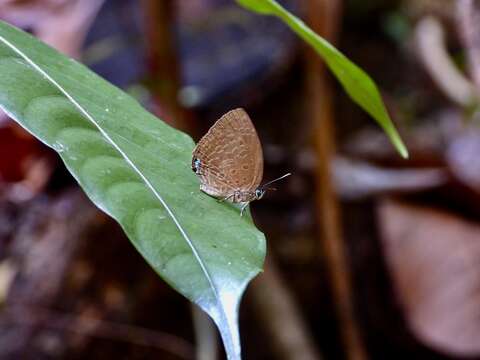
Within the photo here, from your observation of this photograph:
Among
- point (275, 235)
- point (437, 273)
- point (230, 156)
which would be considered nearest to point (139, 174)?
point (230, 156)

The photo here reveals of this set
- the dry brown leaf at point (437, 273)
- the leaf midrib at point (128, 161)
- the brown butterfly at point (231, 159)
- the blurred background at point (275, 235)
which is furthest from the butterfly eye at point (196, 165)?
the dry brown leaf at point (437, 273)

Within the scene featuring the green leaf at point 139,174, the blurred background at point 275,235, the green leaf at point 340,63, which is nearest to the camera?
the green leaf at point 139,174

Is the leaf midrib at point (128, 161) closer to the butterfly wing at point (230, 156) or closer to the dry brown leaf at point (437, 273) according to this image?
the butterfly wing at point (230, 156)

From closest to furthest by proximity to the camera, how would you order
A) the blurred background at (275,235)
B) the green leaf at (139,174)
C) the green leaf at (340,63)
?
the green leaf at (139,174), the green leaf at (340,63), the blurred background at (275,235)

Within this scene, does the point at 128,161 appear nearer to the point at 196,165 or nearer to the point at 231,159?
the point at 196,165

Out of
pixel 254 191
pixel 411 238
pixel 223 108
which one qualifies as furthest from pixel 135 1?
pixel 254 191

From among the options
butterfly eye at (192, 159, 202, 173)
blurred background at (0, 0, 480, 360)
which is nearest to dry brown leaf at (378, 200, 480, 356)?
blurred background at (0, 0, 480, 360)

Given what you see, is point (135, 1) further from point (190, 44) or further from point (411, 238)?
point (411, 238)

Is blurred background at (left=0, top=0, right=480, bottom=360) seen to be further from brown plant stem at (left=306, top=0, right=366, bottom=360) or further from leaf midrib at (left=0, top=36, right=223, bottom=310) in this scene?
leaf midrib at (left=0, top=36, right=223, bottom=310)

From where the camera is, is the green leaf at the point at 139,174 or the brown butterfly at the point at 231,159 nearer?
the green leaf at the point at 139,174
